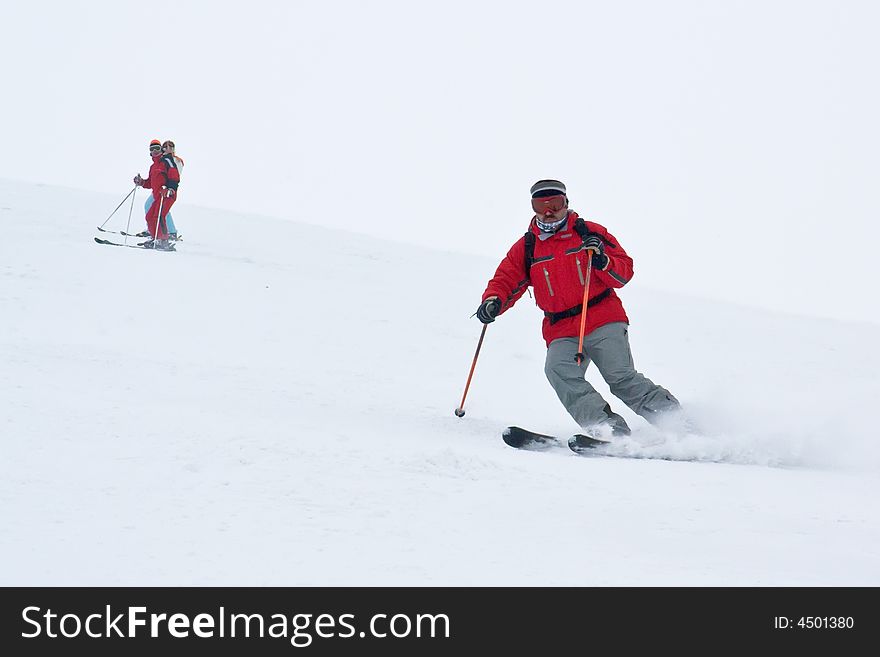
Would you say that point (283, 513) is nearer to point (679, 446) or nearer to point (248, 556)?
point (248, 556)

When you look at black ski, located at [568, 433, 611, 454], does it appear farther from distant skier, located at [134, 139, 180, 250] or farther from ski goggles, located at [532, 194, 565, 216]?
distant skier, located at [134, 139, 180, 250]

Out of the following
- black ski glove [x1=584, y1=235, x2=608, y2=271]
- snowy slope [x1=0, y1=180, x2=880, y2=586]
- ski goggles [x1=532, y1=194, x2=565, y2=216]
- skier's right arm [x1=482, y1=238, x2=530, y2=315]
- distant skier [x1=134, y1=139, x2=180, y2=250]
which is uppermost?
distant skier [x1=134, y1=139, x2=180, y2=250]

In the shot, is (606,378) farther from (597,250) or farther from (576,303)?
(597,250)

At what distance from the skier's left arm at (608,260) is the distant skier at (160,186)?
9.34m

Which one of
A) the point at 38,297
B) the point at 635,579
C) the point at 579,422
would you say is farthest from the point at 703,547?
the point at 38,297

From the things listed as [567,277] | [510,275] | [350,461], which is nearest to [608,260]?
[567,277]

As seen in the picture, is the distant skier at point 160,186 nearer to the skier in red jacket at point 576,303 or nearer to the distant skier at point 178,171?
the distant skier at point 178,171

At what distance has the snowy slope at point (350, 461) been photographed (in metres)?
2.88

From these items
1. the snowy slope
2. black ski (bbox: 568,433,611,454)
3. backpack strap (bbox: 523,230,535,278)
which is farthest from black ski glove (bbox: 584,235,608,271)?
black ski (bbox: 568,433,611,454)

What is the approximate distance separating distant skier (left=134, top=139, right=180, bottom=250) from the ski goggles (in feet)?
29.9

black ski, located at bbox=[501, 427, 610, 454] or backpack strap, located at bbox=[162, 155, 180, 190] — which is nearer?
black ski, located at bbox=[501, 427, 610, 454]

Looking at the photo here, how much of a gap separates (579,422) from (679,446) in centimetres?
70

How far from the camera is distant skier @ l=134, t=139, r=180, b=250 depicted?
13.9m

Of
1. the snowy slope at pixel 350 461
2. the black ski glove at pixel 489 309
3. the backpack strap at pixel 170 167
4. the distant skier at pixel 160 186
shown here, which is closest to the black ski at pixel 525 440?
the snowy slope at pixel 350 461
